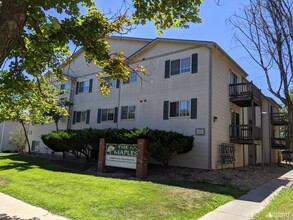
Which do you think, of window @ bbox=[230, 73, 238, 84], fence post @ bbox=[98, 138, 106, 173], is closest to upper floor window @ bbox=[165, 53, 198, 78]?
window @ bbox=[230, 73, 238, 84]

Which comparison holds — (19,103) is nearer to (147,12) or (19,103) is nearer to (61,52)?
(61,52)

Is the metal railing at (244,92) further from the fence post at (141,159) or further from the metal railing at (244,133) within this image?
the fence post at (141,159)

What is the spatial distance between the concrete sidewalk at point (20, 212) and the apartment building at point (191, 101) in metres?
8.41

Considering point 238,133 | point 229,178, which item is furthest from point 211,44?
point 229,178

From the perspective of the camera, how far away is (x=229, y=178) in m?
13.3

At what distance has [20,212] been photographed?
6.96 meters

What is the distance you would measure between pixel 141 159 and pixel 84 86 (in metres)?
13.5

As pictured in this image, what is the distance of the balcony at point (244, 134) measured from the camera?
1720 centimetres

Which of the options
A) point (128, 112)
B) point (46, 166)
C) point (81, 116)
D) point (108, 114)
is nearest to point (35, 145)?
point (81, 116)

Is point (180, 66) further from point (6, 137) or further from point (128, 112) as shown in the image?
point (6, 137)

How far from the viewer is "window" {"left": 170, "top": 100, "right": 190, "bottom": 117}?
1698cm

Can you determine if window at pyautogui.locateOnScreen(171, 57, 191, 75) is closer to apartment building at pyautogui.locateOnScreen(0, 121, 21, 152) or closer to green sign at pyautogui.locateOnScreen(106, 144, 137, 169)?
green sign at pyautogui.locateOnScreen(106, 144, 137, 169)

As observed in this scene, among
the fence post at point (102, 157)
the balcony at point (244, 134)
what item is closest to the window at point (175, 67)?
the balcony at point (244, 134)

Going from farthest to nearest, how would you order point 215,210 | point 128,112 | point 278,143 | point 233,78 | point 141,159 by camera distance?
point 278,143 < point 128,112 < point 233,78 < point 141,159 < point 215,210
